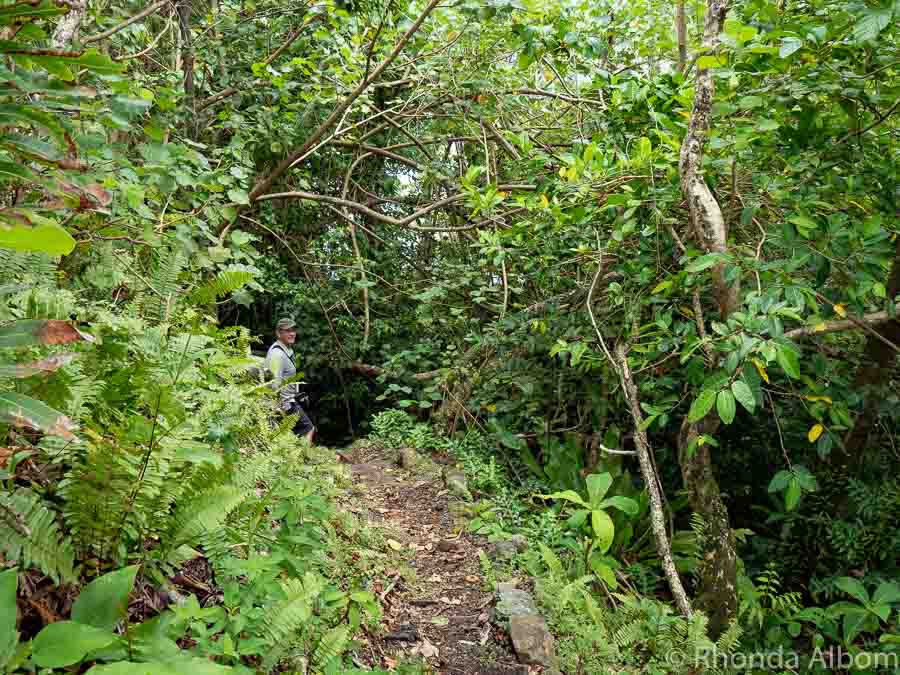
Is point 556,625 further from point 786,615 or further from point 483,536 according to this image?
point 786,615

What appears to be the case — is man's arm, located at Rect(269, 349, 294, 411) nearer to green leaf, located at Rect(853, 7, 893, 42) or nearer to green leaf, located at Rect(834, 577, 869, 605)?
green leaf, located at Rect(834, 577, 869, 605)

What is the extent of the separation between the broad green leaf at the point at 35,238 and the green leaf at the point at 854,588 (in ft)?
17.3

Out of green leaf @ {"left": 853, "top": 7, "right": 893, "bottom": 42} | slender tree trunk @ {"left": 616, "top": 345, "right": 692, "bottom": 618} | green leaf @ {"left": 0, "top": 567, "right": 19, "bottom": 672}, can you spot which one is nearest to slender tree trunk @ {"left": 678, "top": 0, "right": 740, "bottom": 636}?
slender tree trunk @ {"left": 616, "top": 345, "right": 692, "bottom": 618}

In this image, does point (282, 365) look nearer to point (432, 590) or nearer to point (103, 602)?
point (432, 590)

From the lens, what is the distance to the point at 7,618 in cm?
117

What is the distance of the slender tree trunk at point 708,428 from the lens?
3.54 m

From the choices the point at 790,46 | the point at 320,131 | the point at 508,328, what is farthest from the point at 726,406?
the point at 320,131

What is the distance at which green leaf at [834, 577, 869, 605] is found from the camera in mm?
4246

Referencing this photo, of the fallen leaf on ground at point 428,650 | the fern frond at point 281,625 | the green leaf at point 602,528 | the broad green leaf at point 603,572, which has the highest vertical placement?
the fern frond at point 281,625

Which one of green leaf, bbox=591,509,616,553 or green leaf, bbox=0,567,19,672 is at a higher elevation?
green leaf, bbox=0,567,19,672

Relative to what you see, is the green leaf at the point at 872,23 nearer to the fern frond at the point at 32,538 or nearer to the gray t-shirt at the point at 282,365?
the fern frond at the point at 32,538

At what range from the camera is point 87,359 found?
81.4 inches

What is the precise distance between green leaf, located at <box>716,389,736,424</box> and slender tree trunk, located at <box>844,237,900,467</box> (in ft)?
7.12

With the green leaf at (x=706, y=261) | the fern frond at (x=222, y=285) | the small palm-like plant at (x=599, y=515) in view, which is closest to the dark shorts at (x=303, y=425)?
the small palm-like plant at (x=599, y=515)
